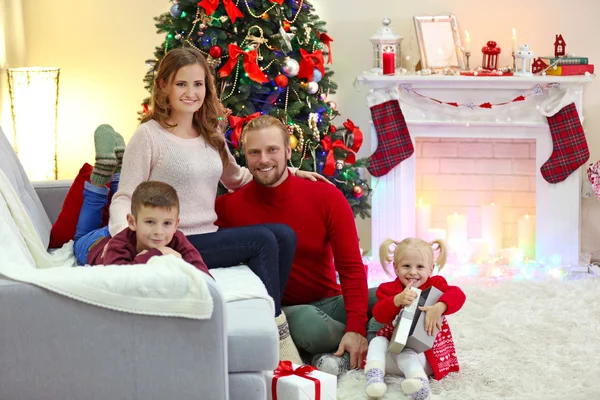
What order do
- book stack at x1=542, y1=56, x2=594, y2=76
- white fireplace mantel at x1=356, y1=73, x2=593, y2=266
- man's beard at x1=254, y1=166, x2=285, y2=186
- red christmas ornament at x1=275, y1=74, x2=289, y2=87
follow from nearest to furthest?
man's beard at x1=254, y1=166, x2=285, y2=186, red christmas ornament at x1=275, y1=74, x2=289, y2=87, book stack at x1=542, y1=56, x2=594, y2=76, white fireplace mantel at x1=356, y1=73, x2=593, y2=266

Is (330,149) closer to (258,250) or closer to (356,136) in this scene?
(356,136)

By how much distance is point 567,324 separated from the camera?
12.5 ft

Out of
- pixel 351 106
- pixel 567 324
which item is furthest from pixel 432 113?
pixel 567 324

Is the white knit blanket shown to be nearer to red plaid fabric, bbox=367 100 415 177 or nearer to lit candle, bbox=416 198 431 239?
red plaid fabric, bbox=367 100 415 177

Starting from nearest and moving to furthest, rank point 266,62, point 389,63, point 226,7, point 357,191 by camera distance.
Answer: point 226,7, point 266,62, point 357,191, point 389,63

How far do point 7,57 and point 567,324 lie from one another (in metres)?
3.48

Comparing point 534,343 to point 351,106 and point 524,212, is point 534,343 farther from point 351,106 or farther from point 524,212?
point 351,106

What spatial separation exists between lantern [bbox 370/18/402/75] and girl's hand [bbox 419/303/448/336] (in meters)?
2.12

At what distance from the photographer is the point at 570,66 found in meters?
4.76

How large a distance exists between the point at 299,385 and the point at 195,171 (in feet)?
3.03

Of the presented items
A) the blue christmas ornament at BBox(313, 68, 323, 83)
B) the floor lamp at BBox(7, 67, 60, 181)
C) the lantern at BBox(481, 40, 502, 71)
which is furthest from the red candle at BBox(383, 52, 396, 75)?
the floor lamp at BBox(7, 67, 60, 181)

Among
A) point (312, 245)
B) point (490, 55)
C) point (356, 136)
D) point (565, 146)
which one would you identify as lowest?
point (312, 245)

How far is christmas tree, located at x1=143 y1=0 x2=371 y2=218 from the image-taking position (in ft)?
13.4

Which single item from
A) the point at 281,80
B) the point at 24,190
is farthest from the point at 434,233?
the point at 24,190
